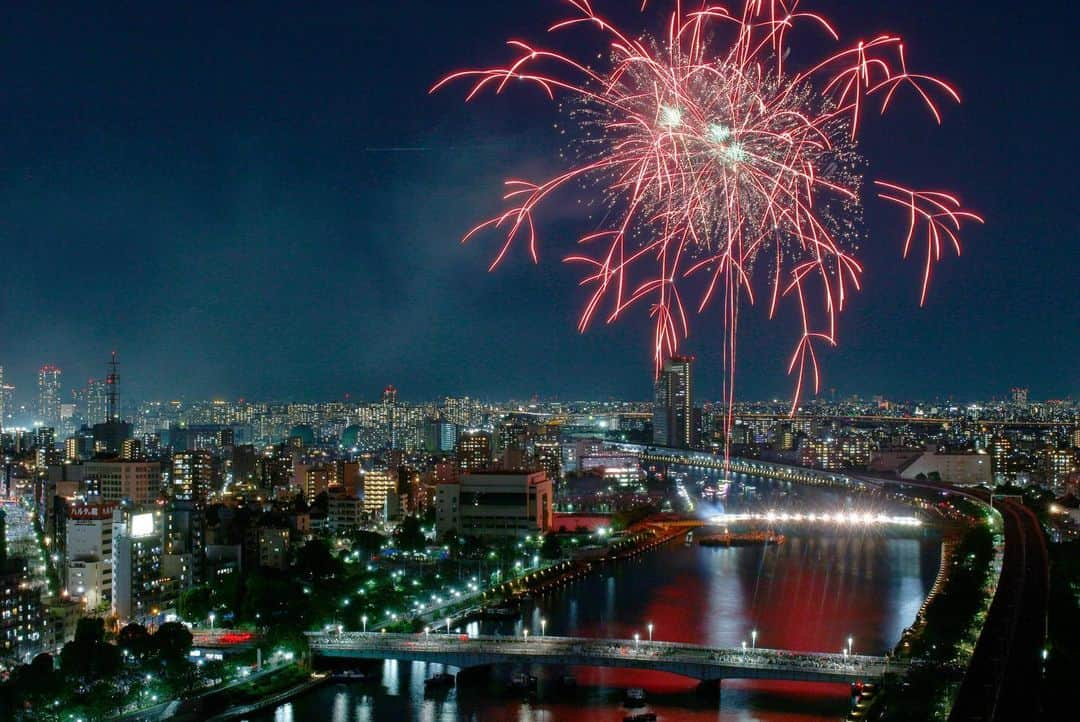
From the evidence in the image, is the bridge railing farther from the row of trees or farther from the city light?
the city light

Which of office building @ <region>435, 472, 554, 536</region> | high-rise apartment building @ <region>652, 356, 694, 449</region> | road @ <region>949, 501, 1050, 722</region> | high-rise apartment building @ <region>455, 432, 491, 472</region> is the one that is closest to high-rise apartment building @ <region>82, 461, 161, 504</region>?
office building @ <region>435, 472, 554, 536</region>

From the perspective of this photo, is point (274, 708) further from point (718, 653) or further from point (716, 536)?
point (716, 536)

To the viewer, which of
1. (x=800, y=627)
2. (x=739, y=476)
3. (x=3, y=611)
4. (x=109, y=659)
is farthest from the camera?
(x=739, y=476)

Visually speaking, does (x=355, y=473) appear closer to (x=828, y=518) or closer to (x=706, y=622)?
(x=828, y=518)

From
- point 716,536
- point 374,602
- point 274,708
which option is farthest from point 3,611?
point 716,536

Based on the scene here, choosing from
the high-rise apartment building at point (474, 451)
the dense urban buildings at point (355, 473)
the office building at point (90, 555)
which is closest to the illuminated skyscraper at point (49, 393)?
the dense urban buildings at point (355, 473)

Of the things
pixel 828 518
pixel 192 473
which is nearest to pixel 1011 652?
pixel 828 518

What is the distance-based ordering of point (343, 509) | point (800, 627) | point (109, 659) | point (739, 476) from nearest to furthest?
point (109, 659), point (800, 627), point (343, 509), point (739, 476)
